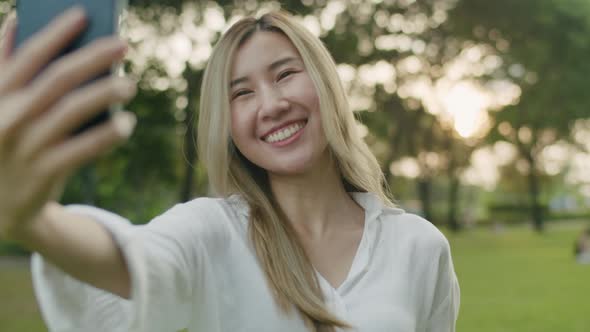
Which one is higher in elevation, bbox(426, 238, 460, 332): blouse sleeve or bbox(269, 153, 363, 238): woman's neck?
bbox(269, 153, 363, 238): woman's neck

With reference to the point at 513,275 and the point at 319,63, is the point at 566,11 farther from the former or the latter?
the point at 319,63

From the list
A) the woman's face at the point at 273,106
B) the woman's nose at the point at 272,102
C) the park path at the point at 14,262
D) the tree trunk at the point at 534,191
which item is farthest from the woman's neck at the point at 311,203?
the tree trunk at the point at 534,191

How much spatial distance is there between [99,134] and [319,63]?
154cm

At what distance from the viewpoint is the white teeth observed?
2.36 m

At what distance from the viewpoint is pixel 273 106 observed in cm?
234

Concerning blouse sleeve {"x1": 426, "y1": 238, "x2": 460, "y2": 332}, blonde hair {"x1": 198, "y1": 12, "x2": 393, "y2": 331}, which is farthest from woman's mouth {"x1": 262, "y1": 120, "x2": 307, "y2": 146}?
blouse sleeve {"x1": 426, "y1": 238, "x2": 460, "y2": 332}

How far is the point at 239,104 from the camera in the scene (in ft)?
7.85

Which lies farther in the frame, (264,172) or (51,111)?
(264,172)

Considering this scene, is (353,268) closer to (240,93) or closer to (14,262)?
(240,93)

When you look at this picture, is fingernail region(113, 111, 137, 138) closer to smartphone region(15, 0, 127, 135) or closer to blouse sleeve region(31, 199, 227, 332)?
smartphone region(15, 0, 127, 135)

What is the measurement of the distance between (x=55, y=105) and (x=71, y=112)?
4 centimetres

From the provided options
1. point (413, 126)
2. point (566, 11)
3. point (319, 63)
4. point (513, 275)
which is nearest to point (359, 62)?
point (566, 11)

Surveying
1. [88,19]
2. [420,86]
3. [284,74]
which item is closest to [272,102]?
[284,74]

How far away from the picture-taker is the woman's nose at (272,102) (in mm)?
2344
